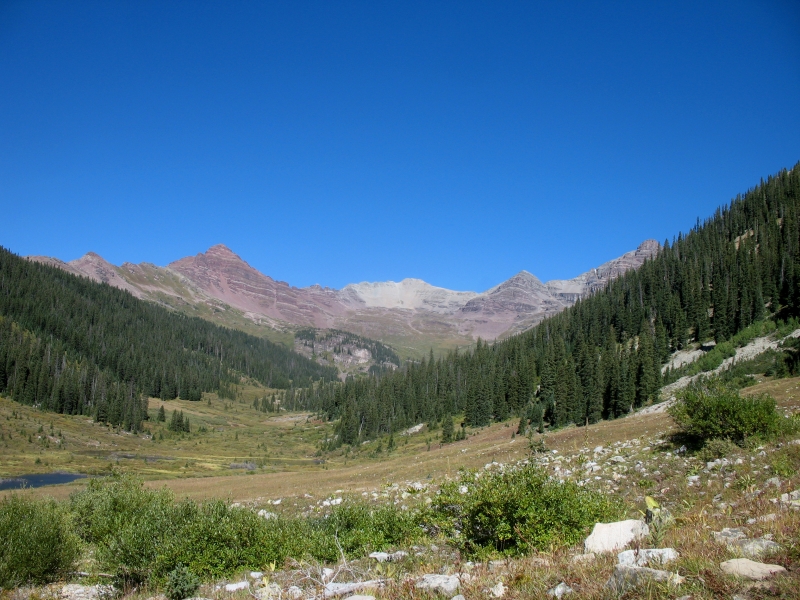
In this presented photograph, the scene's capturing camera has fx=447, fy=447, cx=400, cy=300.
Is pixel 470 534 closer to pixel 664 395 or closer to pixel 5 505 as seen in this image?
pixel 5 505

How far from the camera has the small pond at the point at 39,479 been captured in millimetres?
62875

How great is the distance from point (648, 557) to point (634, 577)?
116 cm

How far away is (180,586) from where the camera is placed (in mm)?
12438

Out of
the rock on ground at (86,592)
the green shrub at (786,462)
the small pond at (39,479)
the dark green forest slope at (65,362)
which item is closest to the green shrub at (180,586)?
the rock on ground at (86,592)

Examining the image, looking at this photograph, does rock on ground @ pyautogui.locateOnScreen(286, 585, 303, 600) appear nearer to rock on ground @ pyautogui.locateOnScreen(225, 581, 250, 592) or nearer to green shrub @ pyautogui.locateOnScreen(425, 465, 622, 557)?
rock on ground @ pyautogui.locateOnScreen(225, 581, 250, 592)

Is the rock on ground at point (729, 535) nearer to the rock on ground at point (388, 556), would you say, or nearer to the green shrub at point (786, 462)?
the green shrub at point (786, 462)

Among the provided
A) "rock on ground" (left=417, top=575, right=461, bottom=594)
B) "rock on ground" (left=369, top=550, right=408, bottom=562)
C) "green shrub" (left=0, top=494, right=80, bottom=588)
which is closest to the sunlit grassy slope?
"rock on ground" (left=369, top=550, right=408, bottom=562)

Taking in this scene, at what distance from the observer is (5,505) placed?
1661 centimetres

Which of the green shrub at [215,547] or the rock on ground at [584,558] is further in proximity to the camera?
the green shrub at [215,547]

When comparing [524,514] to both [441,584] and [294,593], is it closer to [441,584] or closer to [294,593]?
[441,584]

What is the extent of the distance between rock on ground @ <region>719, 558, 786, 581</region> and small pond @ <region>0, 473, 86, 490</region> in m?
80.7

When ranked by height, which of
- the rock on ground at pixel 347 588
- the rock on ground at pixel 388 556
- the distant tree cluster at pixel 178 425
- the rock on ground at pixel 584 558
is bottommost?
the distant tree cluster at pixel 178 425

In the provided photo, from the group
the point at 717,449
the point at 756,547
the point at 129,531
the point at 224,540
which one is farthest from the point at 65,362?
the point at 756,547

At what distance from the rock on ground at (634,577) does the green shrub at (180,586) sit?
11.2m
